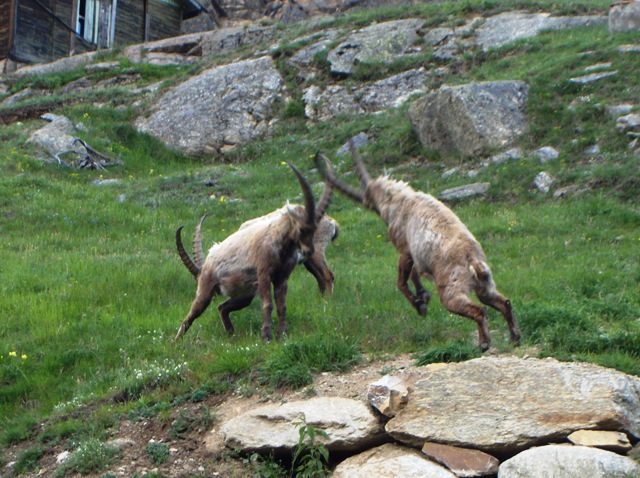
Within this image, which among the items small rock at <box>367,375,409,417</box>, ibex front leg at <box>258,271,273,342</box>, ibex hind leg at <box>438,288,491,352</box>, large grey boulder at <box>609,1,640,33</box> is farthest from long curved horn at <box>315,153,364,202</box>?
large grey boulder at <box>609,1,640,33</box>

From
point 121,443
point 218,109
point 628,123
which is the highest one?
point 628,123

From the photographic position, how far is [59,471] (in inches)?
291

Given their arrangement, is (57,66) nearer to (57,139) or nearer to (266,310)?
(57,139)

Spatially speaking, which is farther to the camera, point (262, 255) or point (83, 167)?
point (83, 167)

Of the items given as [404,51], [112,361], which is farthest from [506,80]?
[112,361]

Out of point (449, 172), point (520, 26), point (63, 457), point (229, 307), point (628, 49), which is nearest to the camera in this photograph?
point (63, 457)

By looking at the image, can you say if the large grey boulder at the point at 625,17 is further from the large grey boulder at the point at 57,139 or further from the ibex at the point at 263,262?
the ibex at the point at 263,262

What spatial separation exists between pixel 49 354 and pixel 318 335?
11.2ft

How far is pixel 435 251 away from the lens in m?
8.77

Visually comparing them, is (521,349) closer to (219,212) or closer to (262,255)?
(262,255)

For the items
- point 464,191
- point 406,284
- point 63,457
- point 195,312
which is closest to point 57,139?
point 464,191

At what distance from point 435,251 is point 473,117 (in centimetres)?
957

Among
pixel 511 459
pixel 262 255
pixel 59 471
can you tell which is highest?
pixel 262 255

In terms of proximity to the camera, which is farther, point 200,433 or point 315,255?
point 315,255
